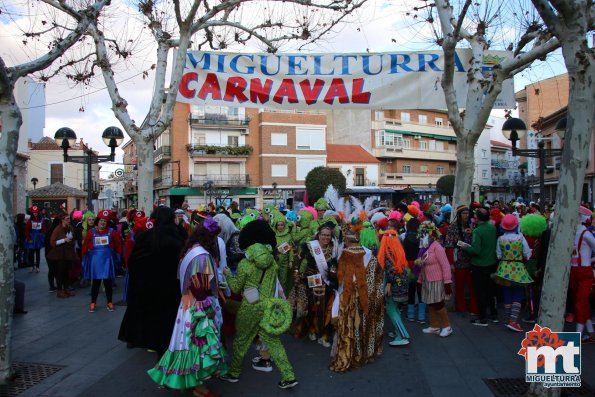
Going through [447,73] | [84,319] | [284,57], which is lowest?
[84,319]

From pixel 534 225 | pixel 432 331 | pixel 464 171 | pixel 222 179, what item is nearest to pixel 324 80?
pixel 464 171

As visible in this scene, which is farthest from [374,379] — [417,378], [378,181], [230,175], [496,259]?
[378,181]

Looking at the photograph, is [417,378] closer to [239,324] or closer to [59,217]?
[239,324]

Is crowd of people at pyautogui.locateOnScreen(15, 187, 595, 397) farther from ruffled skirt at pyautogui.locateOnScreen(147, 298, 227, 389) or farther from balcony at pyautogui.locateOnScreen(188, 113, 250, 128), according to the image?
balcony at pyautogui.locateOnScreen(188, 113, 250, 128)

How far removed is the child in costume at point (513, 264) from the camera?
6594 mm

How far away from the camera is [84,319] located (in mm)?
7668

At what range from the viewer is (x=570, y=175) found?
4141mm

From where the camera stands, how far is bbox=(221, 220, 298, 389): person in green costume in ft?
15.4

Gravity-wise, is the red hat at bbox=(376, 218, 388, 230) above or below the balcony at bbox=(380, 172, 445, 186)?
below

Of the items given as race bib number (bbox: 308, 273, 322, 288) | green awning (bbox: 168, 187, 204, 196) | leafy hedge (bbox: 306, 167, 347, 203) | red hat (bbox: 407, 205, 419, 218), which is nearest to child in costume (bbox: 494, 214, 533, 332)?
red hat (bbox: 407, 205, 419, 218)

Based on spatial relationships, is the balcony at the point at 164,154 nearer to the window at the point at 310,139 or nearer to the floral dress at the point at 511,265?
the window at the point at 310,139

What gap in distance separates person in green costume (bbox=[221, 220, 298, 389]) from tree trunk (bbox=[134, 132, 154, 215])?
3773 millimetres

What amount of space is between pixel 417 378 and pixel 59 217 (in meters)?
8.49

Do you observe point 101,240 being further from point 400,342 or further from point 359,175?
point 359,175
